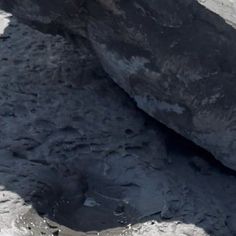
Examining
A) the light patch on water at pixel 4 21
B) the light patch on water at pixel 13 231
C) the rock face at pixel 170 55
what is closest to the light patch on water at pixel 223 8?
the rock face at pixel 170 55

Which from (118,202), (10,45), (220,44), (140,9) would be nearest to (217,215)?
(118,202)

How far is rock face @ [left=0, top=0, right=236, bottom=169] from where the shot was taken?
2643 millimetres

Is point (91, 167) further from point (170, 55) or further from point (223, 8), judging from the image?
point (223, 8)

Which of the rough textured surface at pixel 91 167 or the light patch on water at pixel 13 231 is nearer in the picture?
the light patch on water at pixel 13 231

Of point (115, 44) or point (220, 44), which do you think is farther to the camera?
point (115, 44)

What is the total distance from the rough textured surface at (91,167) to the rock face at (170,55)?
0.47 feet

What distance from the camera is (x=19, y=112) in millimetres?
2992

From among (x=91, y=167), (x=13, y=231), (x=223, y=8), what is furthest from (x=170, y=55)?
(x=13, y=231)

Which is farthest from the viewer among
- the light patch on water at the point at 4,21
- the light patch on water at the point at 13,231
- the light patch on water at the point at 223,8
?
the light patch on water at the point at 4,21

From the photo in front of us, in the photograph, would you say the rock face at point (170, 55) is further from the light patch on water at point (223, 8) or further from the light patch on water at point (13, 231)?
the light patch on water at point (13, 231)

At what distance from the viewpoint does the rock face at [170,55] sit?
264 cm

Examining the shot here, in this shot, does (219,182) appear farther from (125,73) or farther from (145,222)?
(125,73)

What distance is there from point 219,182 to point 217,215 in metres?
0.19

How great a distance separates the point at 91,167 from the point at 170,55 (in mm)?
533
